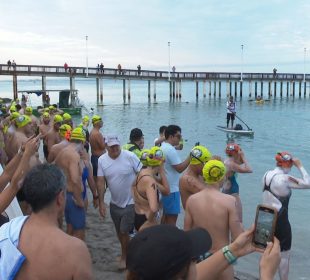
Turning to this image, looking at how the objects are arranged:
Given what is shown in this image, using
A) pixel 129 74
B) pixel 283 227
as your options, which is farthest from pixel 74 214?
pixel 129 74

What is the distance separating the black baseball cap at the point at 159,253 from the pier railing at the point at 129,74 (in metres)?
42.5

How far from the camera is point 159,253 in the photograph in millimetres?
1647

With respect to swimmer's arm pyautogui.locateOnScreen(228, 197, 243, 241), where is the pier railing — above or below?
above

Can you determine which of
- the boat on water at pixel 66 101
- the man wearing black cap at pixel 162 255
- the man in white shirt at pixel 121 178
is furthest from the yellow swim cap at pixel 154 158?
the boat on water at pixel 66 101

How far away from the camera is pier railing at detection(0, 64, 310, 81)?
4369 cm

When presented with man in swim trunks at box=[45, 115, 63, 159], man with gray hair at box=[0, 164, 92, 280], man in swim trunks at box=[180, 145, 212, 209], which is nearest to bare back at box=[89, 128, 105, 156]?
man in swim trunks at box=[45, 115, 63, 159]

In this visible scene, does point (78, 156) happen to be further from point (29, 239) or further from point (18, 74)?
point (18, 74)

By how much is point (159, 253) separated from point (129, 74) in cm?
5134

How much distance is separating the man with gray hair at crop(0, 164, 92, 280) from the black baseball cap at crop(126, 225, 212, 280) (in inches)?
31.7

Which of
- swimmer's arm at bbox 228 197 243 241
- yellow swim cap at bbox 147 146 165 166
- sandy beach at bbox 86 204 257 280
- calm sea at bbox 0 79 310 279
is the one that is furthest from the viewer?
calm sea at bbox 0 79 310 279

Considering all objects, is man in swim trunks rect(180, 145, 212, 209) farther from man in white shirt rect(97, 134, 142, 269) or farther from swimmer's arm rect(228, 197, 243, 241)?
swimmer's arm rect(228, 197, 243, 241)

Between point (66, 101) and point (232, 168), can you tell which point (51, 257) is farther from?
point (66, 101)

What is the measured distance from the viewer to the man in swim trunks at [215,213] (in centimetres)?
402

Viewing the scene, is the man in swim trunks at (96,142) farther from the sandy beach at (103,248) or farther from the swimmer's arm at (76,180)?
the swimmer's arm at (76,180)
